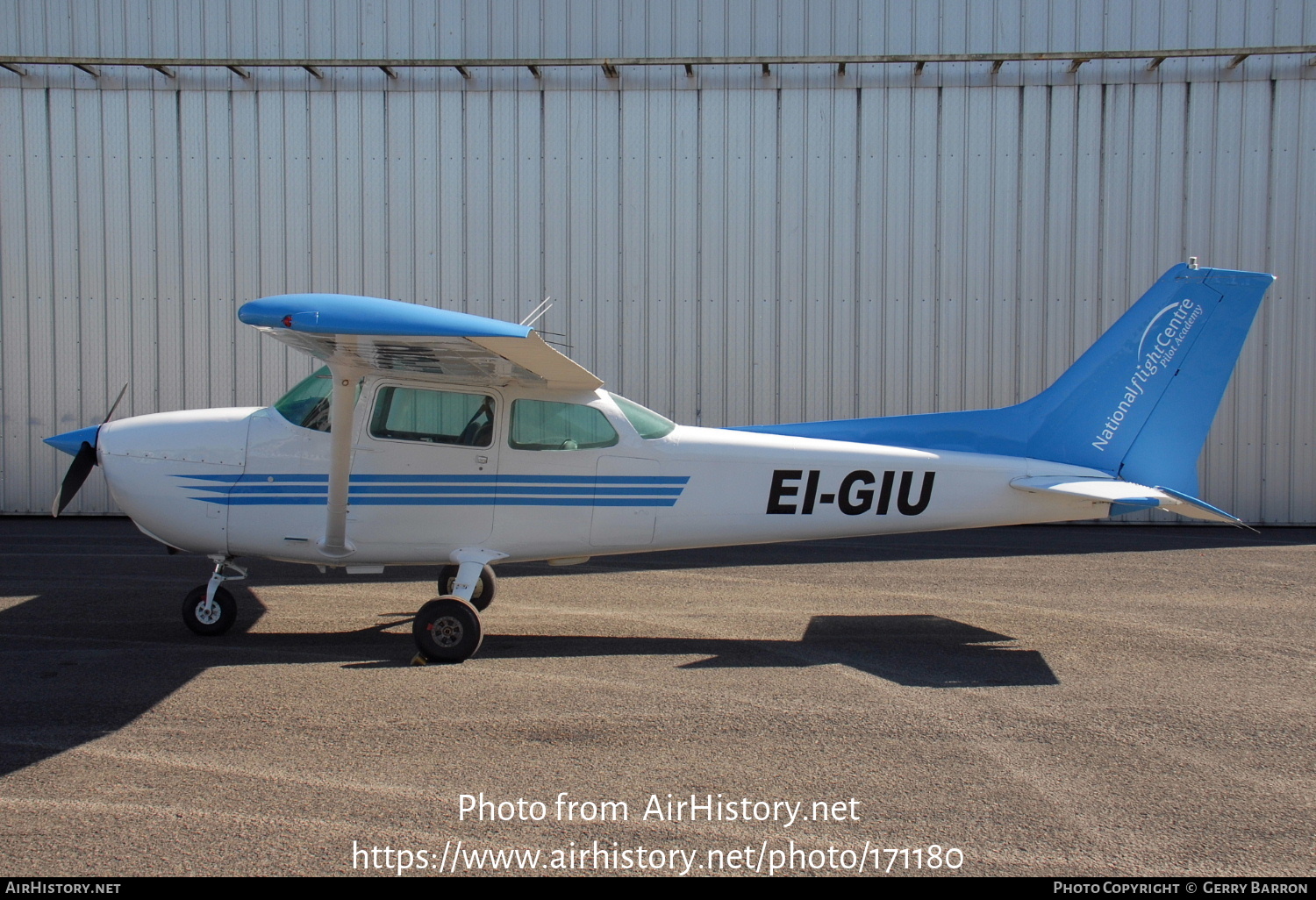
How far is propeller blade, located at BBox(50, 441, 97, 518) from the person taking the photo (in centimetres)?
579

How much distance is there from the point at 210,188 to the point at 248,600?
289 inches

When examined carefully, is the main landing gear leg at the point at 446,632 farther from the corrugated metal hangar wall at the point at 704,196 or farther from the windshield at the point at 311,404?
the corrugated metal hangar wall at the point at 704,196

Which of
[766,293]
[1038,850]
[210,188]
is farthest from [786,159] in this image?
[1038,850]

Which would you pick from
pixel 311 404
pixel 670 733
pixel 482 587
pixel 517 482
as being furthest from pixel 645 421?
pixel 670 733

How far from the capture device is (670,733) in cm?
407

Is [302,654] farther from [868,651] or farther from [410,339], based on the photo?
[868,651]

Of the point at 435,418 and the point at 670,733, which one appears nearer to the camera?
the point at 670,733

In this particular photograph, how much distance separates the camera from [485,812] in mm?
3242

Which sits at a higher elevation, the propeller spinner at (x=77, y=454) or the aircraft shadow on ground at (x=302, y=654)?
the propeller spinner at (x=77, y=454)

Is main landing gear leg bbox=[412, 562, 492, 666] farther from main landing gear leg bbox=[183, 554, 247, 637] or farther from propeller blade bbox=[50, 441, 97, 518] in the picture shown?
propeller blade bbox=[50, 441, 97, 518]

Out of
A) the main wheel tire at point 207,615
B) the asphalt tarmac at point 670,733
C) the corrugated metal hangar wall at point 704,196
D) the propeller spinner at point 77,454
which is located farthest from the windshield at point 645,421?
the corrugated metal hangar wall at point 704,196

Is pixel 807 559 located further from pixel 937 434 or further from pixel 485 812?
pixel 485 812

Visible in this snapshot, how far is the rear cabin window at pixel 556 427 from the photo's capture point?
5.96 metres

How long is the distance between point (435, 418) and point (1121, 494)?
14.0ft
